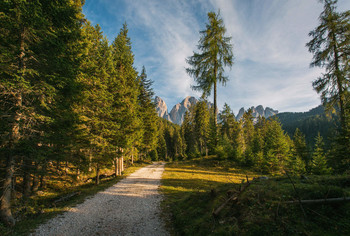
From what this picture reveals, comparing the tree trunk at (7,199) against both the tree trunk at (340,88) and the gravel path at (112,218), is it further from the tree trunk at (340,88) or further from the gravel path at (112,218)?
the tree trunk at (340,88)

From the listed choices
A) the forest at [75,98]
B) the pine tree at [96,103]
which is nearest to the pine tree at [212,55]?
the forest at [75,98]

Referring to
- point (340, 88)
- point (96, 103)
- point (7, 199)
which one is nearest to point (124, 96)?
point (96, 103)

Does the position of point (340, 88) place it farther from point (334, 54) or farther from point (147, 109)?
point (147, 109)

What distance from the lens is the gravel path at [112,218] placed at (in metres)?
5.62

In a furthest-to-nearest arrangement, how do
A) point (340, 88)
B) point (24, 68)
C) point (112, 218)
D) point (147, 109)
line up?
point (147, 109)
point (340, 88)
point (112, 218)
point (24, 68)

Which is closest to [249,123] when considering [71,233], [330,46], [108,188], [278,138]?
[278,138]

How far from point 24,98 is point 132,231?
8.08m

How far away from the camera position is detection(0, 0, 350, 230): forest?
6.48 metres

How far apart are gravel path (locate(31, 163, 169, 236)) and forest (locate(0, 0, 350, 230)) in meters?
2.16

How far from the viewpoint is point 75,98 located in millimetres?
10047

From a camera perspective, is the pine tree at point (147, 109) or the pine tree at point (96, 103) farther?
the pine tree at point (147, 109)

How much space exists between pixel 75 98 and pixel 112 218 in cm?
806

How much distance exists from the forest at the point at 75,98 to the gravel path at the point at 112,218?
2.16 meters

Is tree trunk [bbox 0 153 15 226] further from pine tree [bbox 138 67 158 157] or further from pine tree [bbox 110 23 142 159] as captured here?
pine tree [bbox 138 67 158 157]
